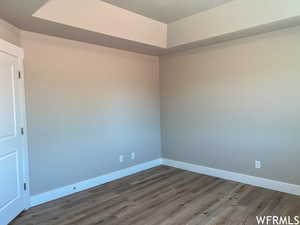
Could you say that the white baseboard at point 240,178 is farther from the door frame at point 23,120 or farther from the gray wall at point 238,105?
the door frame at point 23,120

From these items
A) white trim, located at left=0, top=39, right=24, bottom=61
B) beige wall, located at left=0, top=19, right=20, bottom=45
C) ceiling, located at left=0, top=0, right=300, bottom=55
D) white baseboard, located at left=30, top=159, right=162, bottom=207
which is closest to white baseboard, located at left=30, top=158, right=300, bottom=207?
white baseboard, located at left=30, top=159, right=162, bottom=207

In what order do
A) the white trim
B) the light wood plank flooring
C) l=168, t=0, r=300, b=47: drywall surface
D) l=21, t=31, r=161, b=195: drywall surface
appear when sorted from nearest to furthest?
the white trim → the light wood plank flooring → l=168, t=0, r=300, b=47: drywall surface → l=21, t=31, r=161, b=195: drywall surface

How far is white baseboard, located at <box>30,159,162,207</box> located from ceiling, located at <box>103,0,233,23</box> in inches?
112

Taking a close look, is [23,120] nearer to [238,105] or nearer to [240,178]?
[238,105]

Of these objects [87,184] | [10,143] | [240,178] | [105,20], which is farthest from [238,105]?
[10,143]

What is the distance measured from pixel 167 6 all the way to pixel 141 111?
2104 mm

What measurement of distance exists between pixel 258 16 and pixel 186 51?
161cm

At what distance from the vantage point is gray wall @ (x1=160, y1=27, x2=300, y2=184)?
3363mm

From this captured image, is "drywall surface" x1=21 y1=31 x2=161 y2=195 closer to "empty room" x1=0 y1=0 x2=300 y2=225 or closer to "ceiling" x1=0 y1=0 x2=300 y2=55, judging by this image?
"empty room" x1=0 y1=0 x2=300 y2=225

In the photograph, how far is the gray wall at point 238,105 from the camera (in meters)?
3.36

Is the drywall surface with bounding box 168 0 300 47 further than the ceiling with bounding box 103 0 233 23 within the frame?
No

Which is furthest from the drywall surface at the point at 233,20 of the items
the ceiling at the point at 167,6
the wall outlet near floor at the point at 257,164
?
the wall outlet near floor at the point at 257,164

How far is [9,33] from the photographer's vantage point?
111 inches

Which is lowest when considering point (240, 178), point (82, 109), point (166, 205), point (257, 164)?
point (166, 205)
